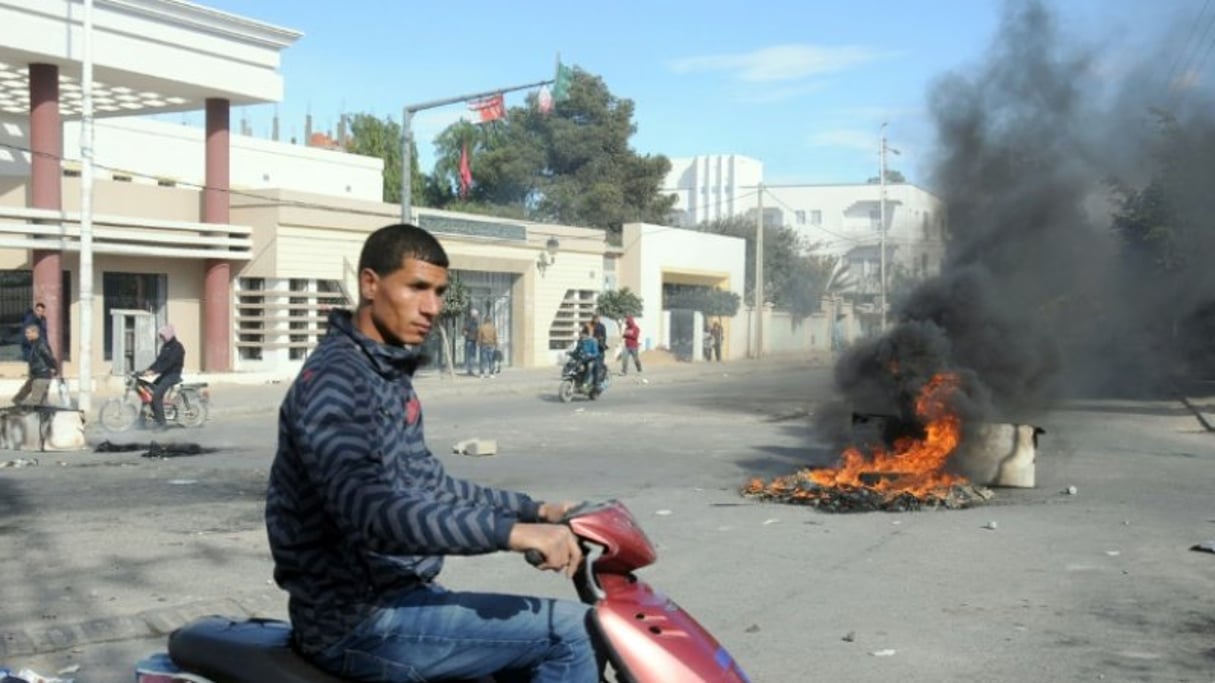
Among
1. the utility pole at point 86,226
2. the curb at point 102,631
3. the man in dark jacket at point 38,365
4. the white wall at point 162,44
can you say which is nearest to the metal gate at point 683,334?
the white wall at point 162,44

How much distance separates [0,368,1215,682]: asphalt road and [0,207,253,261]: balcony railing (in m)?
10.4

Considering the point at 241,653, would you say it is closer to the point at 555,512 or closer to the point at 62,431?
the point at 555,512

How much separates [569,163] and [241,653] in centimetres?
5958

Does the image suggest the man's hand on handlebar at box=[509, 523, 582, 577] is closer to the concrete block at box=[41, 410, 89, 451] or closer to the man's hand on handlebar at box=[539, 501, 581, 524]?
the man's hand on handlebar at box=[539, 501, 581, 524]

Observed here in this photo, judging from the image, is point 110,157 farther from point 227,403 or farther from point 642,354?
point 642,354

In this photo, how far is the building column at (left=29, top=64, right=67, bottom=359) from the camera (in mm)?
24266

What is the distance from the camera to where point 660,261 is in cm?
4666

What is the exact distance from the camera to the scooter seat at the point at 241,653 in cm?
275

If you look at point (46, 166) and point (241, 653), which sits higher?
point (46, 166)

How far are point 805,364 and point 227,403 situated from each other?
26.9m

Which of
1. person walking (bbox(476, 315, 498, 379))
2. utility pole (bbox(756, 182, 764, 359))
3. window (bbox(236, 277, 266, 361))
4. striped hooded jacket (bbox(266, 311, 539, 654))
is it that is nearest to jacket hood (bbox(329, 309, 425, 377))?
striped hooded jacket (bbox(266, 311, 539, 654))

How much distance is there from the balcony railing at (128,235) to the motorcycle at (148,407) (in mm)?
6165

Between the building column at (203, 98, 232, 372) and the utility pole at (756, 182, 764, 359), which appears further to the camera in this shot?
the utility pole at (756, 182, 764, 359)

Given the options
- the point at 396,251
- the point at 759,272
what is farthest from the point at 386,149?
the point at 396,251
